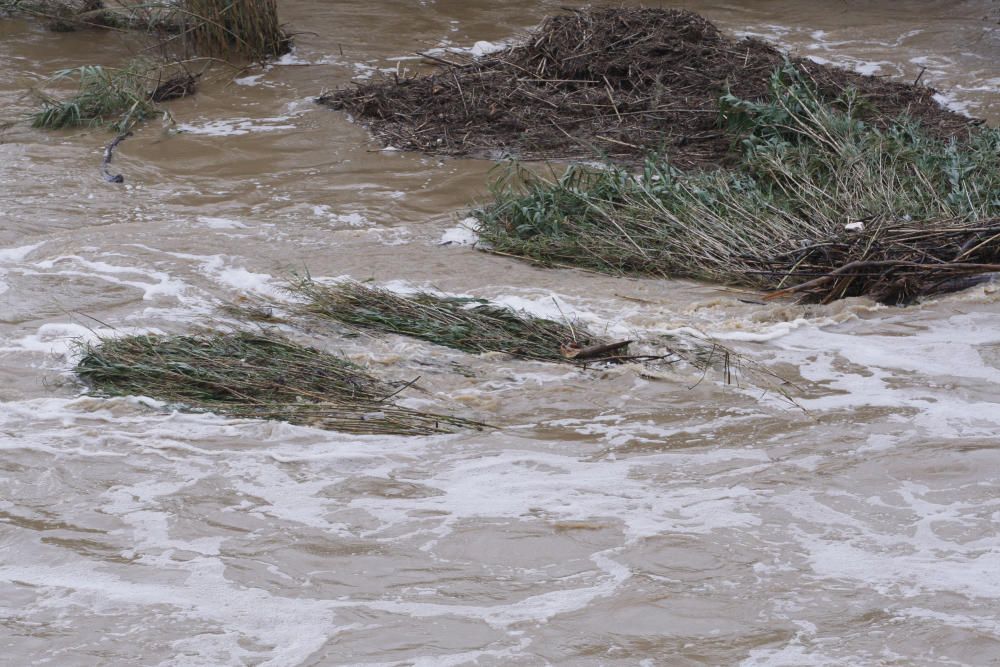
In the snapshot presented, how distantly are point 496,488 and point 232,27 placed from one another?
277 inches

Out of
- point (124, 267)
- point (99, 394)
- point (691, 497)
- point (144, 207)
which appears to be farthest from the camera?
point (144, 207)

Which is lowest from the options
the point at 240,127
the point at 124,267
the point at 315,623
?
→ the point at 315,623

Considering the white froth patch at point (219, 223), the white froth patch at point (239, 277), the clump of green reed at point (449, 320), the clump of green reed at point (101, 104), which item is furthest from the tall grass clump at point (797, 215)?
the clump of green reed at point (101, 104)

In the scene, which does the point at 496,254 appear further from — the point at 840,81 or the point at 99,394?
the point at 840,81

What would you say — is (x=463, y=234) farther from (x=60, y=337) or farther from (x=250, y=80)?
(x=250, y=80)

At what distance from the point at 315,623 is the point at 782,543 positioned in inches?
59.2

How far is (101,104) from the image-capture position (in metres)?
8.36

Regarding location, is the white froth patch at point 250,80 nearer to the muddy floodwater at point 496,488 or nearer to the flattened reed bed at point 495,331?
the muddy floodwater at point 496,488

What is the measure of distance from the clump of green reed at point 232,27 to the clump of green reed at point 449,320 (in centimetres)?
505

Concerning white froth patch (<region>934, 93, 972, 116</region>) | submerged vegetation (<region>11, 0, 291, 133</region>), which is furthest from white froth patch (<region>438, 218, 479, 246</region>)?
white froth patch (<region>934, 93, 972, 116</region>)

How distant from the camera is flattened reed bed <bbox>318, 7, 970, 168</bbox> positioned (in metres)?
7.67

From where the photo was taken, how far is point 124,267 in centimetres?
578

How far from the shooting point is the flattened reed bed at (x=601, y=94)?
767 cm

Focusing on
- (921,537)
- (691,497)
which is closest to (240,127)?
(691,497)
